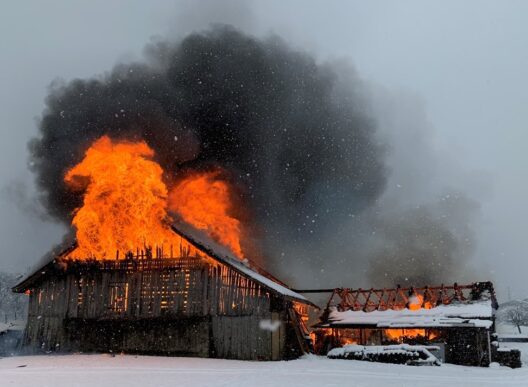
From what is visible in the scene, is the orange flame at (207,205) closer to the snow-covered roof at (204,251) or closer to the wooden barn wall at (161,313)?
the snow-covered roof at (204,251)

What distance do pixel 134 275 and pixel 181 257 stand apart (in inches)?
116

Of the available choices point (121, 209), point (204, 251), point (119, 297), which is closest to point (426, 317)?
point (204, 251)

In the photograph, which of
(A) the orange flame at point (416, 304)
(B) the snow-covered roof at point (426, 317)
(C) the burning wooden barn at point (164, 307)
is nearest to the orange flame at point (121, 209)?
(C) the burning wooden barn at point (164, 307)

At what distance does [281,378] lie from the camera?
18656mm

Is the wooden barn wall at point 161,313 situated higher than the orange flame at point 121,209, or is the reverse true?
the orange flame at point 121,209

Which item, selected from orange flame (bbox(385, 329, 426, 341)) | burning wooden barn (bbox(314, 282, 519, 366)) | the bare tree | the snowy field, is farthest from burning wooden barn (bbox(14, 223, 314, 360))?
the bare tree

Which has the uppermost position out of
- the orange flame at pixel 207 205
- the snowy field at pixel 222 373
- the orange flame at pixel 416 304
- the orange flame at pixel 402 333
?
the orange flame at pixel 207 205

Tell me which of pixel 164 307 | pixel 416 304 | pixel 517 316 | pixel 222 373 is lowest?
pixel 222 373

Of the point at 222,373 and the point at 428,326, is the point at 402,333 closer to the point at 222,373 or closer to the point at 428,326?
the point at 428,326

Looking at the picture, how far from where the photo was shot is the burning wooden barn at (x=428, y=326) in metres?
28.1

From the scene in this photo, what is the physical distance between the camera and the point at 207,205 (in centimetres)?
3319

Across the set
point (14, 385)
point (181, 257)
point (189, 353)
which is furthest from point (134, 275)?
point (14, 385)

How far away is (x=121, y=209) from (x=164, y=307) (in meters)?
5.65

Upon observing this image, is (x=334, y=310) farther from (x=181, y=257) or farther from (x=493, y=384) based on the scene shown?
(x=493, y=384)
